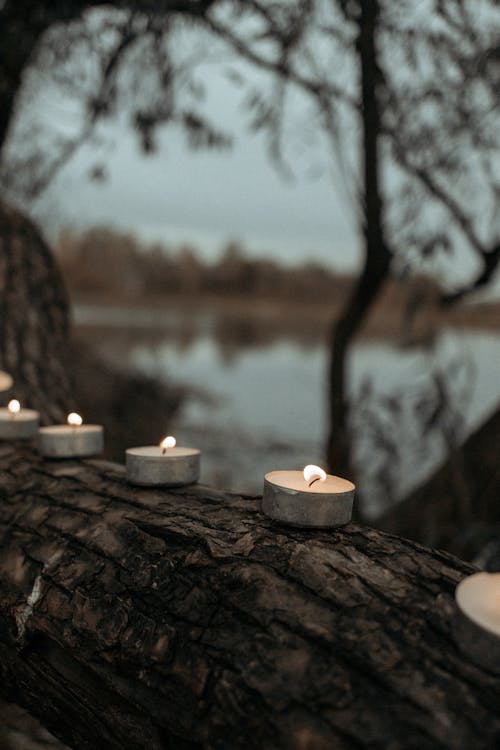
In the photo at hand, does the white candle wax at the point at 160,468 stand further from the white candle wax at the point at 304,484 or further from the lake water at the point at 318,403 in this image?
the lake water at the point at 318,403

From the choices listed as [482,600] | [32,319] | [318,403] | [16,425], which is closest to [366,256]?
[32,319]

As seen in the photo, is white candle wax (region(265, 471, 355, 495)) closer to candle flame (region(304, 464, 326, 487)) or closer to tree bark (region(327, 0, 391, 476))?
candle flame (region(304, 464, 326, 487))

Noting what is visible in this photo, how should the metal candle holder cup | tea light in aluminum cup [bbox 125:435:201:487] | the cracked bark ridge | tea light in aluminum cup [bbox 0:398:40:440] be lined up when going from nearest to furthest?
1. the metal candle holder cup
2. tea light in aluminum cup [bbox 125:435:201:487]
3. tea light in aluminum cup [bbox 0:398:40:440]
4. the cracked bark ridge

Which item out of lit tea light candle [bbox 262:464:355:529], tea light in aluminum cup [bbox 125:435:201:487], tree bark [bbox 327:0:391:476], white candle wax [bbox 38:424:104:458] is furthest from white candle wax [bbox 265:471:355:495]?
tree bark [bbox 327:0:391:476]

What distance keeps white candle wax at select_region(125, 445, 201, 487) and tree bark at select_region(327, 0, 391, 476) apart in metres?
1.66

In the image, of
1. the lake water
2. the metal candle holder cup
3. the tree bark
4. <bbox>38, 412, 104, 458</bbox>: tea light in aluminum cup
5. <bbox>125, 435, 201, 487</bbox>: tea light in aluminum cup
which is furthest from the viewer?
the lake water

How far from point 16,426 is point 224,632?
0.94 m

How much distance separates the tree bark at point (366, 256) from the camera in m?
2.22

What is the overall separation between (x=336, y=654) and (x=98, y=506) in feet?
1.91

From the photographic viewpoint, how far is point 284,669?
0.77 m

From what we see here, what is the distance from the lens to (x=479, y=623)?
0.72 m

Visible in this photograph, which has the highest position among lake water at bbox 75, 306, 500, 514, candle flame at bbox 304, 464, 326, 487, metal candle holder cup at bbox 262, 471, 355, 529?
candle flame at bbox 304, 464, 326, 487

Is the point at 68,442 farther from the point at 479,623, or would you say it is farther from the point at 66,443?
the point at 479,623

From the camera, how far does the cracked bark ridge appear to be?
2.12 metres
